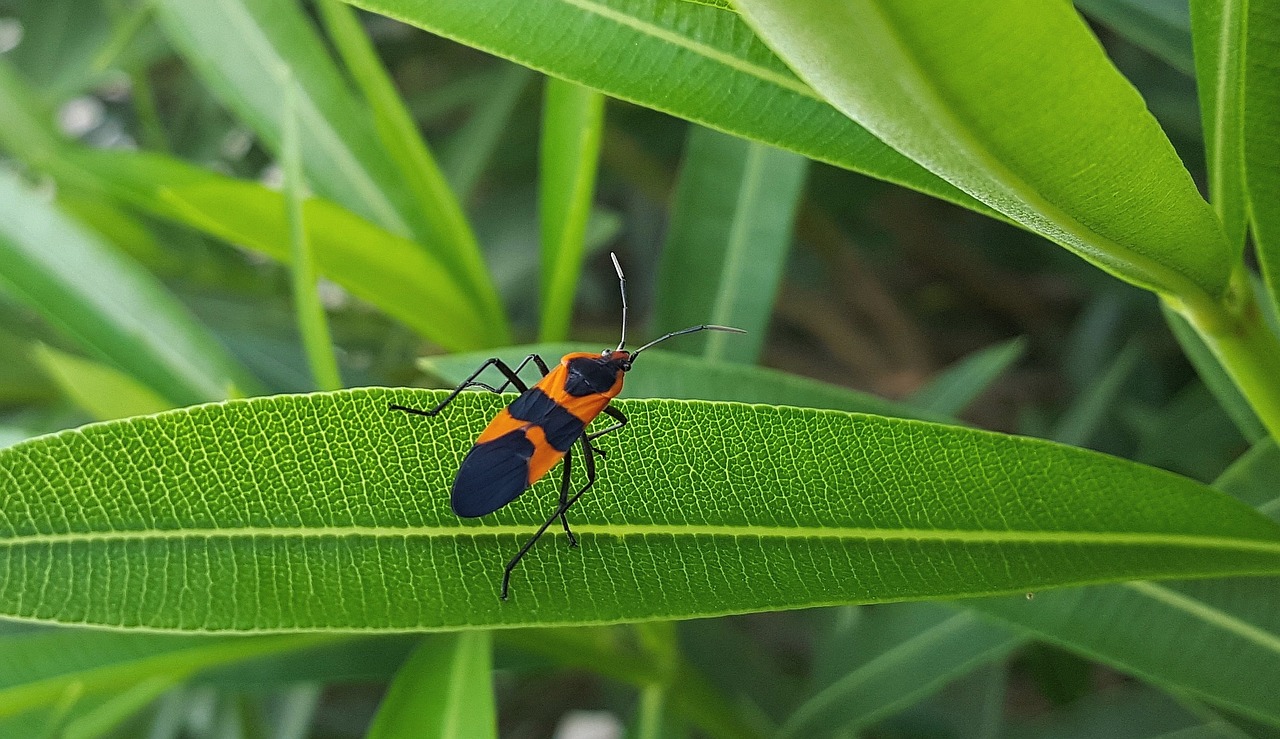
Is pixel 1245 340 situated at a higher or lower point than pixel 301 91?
lower

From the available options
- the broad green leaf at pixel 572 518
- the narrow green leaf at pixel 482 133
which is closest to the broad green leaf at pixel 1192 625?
the broad green leaf at pixel 572 518

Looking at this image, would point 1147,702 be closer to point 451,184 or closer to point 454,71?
point 451,184

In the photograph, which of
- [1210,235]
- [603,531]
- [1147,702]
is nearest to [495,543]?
[603,531]

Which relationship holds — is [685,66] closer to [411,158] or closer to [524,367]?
[524,367]

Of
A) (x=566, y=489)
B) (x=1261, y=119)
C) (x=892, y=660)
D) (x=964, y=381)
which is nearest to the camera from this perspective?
(x=1261, y=119)

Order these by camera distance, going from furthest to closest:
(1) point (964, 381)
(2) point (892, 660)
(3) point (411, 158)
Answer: (1) point (964, 381) → (2) point (892, 660) → (3) point (411, 158)

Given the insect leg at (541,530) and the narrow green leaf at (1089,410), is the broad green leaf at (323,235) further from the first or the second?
the narrow green leaf at (1089,410)

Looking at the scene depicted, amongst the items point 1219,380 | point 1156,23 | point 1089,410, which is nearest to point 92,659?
point 1219,380
